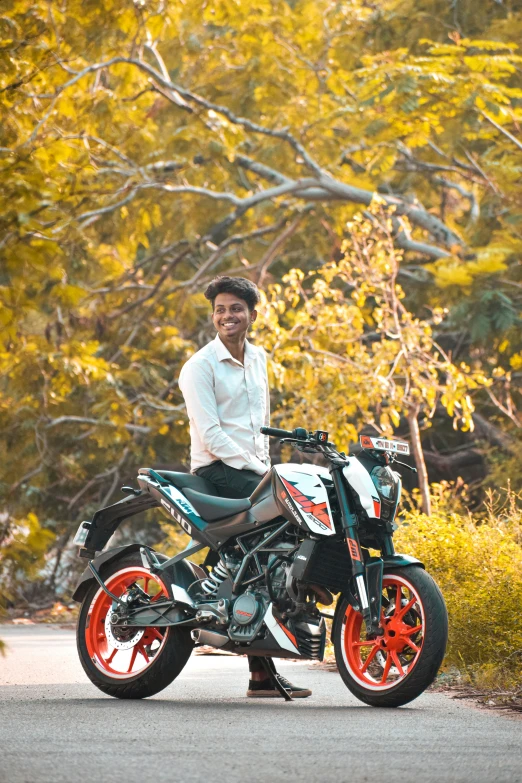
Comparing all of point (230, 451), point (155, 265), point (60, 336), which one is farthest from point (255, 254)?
point (230, 451)

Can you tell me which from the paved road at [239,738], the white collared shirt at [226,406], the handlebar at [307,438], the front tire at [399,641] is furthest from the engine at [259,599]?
the white collared shirt at [226,406]

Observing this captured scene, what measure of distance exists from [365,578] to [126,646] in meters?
1.52

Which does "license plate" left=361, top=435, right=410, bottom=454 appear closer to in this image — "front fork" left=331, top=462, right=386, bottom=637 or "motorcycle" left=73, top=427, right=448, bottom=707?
"motorcycle" left=73, top=427, right=448, bottom=707

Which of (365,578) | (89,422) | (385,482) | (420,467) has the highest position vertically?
(89,422)

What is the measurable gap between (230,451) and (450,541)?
99.3 inches

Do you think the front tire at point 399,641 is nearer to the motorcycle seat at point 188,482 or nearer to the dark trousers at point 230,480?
the dark trousers at point 230,480

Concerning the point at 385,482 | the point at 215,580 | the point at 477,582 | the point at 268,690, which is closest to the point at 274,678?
the point at 268,690

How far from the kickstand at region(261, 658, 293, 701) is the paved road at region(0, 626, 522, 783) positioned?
0.25 ft

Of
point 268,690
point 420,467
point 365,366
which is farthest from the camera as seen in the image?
point 365,366

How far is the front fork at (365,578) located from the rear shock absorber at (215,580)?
0.85 meters

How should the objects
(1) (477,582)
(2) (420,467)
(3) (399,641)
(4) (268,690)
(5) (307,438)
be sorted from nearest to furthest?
(3) (399,641), (5) (307,438), (4) (268,690), (1) (477,582), (2) (420,467)

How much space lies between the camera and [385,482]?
24.9ft

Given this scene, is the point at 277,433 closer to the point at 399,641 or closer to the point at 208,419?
the point at 208,419

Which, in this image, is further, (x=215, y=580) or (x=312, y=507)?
(x=215, y=580)
